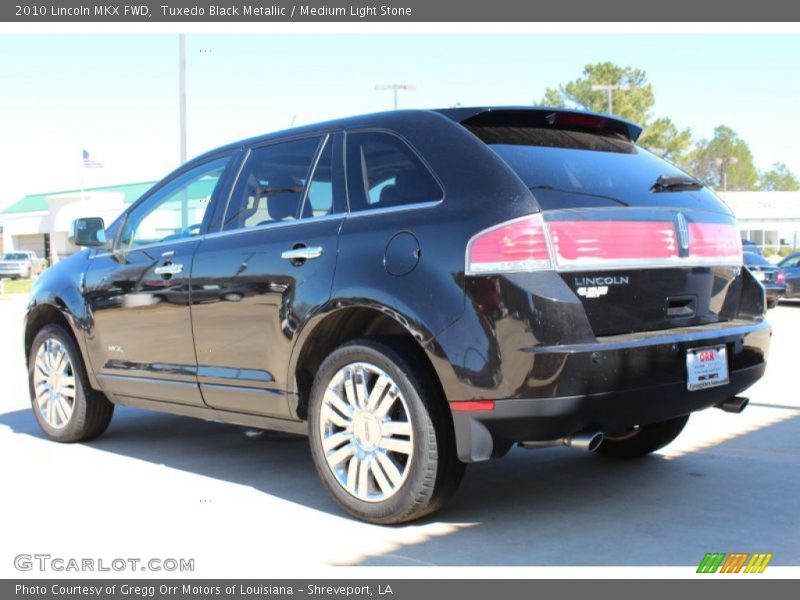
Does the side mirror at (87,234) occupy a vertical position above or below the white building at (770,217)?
above

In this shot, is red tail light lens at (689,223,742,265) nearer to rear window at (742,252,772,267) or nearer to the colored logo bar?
the colored logo bar

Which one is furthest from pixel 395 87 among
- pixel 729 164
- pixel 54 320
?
pixel 729 164

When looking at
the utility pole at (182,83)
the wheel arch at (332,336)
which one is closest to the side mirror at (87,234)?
the wheel arch at (332,336)

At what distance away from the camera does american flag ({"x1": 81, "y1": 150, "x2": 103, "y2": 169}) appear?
48544 millimetres

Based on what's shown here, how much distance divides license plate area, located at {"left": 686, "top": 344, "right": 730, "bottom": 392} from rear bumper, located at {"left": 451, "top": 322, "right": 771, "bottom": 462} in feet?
0.11

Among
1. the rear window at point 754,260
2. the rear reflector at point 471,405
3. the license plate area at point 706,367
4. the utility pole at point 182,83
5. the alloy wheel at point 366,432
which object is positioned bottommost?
the rear window at point 754,260

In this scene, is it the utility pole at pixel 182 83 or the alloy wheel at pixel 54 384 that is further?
the utility pole at pixel 182 83

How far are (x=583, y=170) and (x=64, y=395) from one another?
158 inches

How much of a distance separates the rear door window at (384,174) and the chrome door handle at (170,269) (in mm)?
1339

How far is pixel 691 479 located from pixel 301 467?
2215mm

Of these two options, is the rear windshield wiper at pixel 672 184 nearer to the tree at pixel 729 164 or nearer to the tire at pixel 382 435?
the tire at pixel 382 435

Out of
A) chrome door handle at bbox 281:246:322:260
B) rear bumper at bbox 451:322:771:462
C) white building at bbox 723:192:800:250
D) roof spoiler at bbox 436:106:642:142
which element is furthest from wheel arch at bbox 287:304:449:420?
white building at bbox 723:192:800:250

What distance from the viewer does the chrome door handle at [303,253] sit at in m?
4.58
